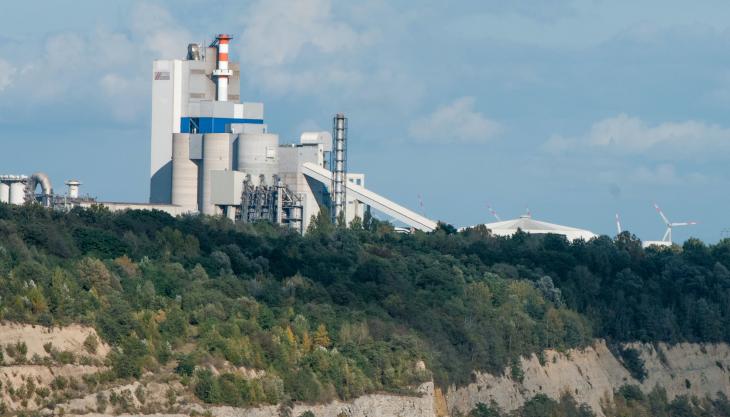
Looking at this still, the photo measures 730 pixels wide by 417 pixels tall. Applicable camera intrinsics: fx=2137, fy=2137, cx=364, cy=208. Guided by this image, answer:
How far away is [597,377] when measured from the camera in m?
152

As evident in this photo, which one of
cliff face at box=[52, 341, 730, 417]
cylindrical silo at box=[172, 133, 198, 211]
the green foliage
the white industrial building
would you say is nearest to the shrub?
cliff face at box=[52, 341, 730, 417]

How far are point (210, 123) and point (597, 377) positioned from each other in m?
54.8

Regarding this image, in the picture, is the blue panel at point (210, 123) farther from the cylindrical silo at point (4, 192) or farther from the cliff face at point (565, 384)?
the cliff face at point (565, 384)

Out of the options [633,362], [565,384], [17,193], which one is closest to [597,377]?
[565,384]

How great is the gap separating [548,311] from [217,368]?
50336 mm

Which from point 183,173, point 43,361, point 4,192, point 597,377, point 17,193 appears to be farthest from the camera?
point 183,173

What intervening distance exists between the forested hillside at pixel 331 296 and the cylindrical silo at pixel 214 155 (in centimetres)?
1175

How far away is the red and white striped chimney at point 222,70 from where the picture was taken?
19500 centimetres

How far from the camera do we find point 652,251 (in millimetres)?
195250

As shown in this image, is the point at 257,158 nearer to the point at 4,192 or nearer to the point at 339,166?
the point at 339,166

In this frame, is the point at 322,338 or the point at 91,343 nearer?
the point at 91,343

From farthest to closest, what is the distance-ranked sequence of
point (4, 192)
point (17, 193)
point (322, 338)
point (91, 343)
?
point (4, 192), point (17, 193), point (322, 338), point (91, 343)

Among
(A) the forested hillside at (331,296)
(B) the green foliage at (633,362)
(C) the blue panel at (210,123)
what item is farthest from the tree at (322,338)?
(C) the blue panel at (210,123)

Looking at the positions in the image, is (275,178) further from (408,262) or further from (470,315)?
(470,315)
